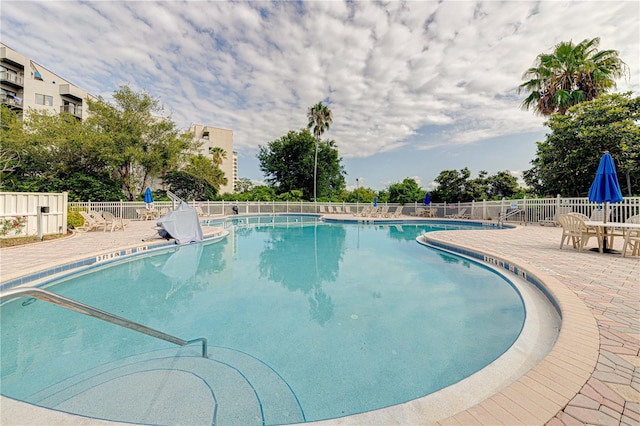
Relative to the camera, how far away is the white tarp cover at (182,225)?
8.40m

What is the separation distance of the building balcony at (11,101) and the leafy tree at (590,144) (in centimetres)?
4161

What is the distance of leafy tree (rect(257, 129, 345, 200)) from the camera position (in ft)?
95.3

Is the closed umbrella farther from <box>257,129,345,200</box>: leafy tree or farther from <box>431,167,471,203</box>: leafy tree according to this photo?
<box>257,129,345,200</box>: leafy tree

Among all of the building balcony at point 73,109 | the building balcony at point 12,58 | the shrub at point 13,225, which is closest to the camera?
the shrub at point 13,225

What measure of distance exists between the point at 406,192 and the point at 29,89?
1520 inches

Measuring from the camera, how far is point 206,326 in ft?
10.7

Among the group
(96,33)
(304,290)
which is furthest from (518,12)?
(96,33)

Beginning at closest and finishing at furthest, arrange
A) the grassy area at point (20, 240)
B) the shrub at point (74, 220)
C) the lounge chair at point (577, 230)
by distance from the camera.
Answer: the lounge chair at point (577, 230), the grassy area at point (20, 240), the shrub at point (74, 220)

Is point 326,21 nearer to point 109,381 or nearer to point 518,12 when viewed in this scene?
point 518,12

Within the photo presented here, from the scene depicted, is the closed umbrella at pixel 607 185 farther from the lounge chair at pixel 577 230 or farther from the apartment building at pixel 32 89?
the apartment building at pixel 32 89

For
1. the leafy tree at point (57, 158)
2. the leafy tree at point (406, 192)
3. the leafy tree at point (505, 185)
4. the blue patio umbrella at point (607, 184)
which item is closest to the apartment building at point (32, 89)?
the leafy tree at point (57, 158)

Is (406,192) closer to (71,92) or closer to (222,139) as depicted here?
(71,92)

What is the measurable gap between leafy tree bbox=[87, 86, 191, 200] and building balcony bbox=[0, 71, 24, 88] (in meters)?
16.3

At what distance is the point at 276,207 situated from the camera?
24.6 metres
